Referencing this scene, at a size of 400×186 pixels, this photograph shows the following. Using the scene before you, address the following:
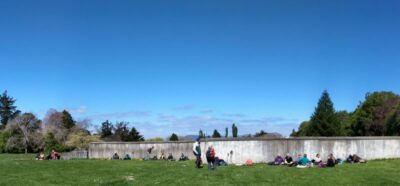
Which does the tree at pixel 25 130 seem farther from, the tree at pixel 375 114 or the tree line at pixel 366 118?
the tree at pixel 375 114

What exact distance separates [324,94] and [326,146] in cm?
6610

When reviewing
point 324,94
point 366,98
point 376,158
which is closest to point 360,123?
point 366,98

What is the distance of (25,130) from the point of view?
101438 millimetres

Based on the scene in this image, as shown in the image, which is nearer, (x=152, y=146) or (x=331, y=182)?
(x=331, y=182)

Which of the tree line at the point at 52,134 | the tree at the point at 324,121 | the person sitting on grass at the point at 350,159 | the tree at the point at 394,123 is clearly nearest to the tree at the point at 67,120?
the tree line at the point at 52,134

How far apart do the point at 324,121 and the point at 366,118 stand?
14468 mm

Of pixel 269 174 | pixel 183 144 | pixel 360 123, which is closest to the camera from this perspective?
pixel 269 174

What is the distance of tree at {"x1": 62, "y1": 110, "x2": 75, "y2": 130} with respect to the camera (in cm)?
10319

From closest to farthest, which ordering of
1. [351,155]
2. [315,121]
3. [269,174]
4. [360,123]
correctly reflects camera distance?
[269,174] → [351,155] → [315,121] → [360,123]

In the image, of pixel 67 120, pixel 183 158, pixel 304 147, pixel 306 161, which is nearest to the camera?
pixel 306 161

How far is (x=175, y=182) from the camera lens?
83.0 feet

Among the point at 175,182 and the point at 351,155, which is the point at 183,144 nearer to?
the point at 351,155

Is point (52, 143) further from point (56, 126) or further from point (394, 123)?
point (394, 123)

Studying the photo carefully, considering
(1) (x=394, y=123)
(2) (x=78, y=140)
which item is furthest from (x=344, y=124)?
(2) (x=78, y=140)
